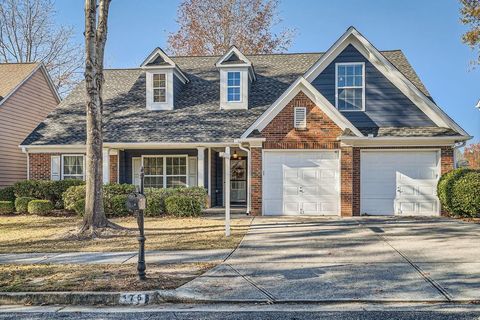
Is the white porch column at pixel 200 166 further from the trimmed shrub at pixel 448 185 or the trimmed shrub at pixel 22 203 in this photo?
the trimmed shrub at pixel 448 185

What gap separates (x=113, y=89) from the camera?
21.2 m

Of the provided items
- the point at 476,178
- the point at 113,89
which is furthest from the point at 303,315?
the point at 113,89

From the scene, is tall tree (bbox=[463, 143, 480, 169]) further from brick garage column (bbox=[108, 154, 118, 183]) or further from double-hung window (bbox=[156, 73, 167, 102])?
brick garage column (bbox=[108, 154, 118, 183])

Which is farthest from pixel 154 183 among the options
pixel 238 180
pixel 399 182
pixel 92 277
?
pixel 92 277

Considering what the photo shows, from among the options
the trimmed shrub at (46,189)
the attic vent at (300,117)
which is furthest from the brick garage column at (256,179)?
the trimmed shrub at (46,189)

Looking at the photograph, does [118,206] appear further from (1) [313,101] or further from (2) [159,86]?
(1) [313,101]

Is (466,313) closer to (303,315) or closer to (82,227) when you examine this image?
(303,315)

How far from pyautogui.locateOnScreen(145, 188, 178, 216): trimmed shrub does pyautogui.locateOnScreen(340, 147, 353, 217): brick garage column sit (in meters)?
6.16

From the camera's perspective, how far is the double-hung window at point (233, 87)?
62.3 feet

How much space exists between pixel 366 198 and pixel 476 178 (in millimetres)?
3598

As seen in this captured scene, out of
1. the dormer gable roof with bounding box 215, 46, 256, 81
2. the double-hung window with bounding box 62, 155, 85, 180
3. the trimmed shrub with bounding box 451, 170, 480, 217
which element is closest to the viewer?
the trimmed shrub with bounding box 451, 170, 480, 217

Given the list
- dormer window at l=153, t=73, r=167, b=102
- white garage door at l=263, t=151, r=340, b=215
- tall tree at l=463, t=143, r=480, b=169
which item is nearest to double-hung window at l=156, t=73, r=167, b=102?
dormer window at l=153, t=73, r=167, b=102

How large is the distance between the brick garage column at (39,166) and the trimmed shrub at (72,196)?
2.64m

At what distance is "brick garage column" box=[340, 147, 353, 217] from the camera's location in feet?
49.4
